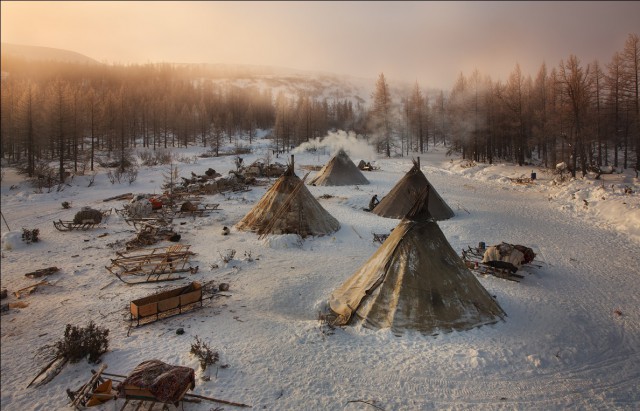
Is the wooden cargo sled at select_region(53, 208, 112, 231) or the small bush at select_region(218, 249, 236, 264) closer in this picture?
the small bush at select_region(218, 249, 236, 264)

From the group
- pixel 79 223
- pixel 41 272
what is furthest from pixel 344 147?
pixel 41 272

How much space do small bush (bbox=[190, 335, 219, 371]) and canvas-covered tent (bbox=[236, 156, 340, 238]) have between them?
910cm

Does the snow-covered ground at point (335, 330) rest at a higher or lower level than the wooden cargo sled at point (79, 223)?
lower

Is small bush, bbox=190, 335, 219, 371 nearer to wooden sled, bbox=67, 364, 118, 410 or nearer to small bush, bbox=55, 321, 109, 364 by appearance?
wooden sled, bbox=67, 364, 118, 410

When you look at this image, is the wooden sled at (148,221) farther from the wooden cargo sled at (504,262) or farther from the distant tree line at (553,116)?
the distant tree line at (553,116)

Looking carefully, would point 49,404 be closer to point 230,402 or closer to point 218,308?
point 230,402

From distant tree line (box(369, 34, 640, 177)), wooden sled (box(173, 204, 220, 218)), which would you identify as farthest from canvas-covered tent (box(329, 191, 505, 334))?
distant tree line (box(369, 34, 640, 177))

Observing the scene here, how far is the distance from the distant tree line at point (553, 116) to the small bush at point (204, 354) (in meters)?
33.1

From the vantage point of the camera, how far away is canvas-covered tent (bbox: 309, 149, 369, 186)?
3078 centimetres

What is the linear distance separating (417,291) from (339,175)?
899 inches

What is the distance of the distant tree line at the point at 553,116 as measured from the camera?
103 ft

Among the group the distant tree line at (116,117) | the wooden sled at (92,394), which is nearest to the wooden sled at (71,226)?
the distant tree line at (116,117)

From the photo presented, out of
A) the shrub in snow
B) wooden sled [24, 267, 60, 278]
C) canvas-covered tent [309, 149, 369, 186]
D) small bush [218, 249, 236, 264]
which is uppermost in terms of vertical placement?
canvas-covered tent [309, 149, 369, 186]

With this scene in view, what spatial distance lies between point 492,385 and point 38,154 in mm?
50669
